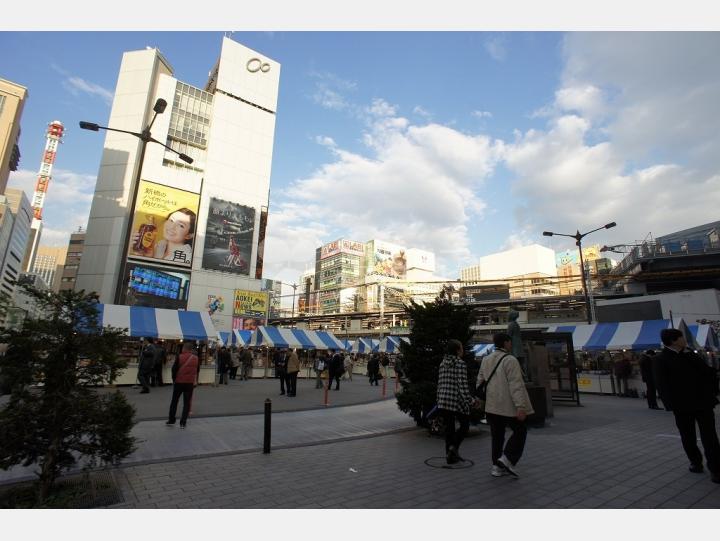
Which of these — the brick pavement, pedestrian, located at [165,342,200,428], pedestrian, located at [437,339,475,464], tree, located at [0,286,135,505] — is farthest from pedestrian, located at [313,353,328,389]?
tree, located at [0,286,135,505]

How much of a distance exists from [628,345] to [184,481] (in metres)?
16.4

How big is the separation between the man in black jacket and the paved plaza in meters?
0.34

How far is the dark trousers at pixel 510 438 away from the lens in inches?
187

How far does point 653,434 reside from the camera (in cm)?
745

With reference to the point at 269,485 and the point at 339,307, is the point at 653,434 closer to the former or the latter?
the point at 269,485

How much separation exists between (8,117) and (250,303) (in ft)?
358

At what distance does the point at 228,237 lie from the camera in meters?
46.6

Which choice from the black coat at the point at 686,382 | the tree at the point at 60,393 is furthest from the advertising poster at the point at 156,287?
the black coat at the point at 686,382

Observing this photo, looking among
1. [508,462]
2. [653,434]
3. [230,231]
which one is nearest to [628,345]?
[653,434]

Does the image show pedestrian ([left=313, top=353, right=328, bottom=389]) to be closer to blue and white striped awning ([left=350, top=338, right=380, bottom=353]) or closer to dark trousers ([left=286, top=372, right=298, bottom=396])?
dark trousers ([left=286, top=372, right=298, bottom=396])

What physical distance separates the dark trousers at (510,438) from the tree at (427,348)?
9.01 feet

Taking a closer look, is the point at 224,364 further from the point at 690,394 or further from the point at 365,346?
the point at 365,346

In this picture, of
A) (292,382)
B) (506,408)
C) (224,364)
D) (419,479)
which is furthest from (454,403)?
(224,364)

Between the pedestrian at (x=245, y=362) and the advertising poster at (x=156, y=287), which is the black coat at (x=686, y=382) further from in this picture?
the advertising poster at (x=156, y=287)
